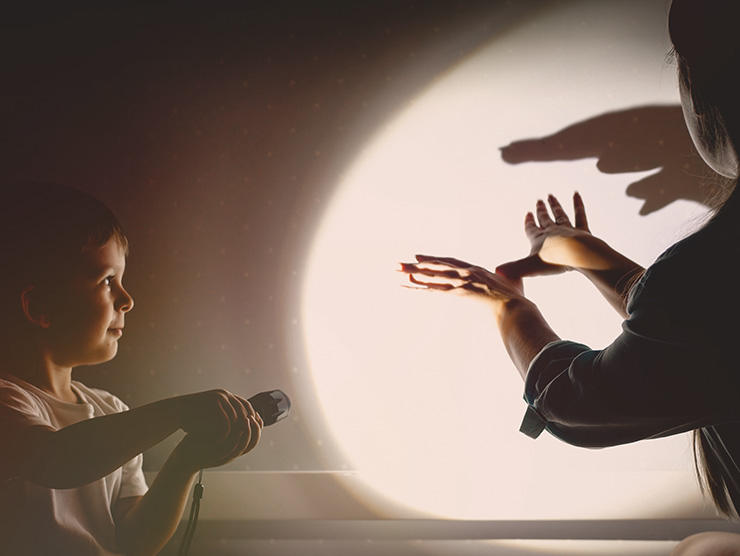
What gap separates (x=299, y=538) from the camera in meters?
0.77

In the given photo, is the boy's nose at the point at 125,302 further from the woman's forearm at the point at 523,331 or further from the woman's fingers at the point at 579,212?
the woman's fingers at the point at 579,212

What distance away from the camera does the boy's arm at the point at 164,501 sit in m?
0.65

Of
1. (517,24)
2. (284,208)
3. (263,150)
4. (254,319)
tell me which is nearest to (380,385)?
(254,319)

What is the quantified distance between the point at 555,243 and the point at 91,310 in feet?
2.40

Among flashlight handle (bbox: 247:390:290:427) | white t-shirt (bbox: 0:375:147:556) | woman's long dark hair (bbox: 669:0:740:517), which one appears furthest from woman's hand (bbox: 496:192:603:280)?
white t-shirt (bbox: 0:375:147:556)

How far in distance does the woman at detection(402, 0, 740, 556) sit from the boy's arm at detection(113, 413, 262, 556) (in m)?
0.43

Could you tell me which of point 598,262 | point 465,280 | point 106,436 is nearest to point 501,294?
point 465,280

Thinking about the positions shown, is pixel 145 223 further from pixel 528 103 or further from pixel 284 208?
pixel 528 103

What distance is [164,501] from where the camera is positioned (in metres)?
0.67

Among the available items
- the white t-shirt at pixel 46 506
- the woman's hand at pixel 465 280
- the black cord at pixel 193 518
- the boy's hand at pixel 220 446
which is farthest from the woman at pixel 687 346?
the white t-shirt at pixel 46 506

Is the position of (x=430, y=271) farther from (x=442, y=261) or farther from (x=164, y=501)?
(x=164, y=501)

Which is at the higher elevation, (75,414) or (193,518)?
(75,414)

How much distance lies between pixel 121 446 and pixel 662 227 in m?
0.88

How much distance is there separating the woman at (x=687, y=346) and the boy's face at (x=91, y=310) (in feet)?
2.04
